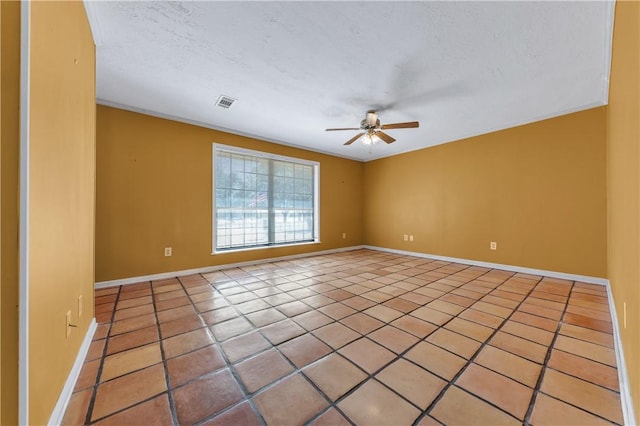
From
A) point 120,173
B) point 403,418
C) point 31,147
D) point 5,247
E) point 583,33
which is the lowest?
point 403,418

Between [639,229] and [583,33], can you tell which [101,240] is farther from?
A: [583,33]

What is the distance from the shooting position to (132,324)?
2105mm

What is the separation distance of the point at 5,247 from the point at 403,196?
18.3 feet

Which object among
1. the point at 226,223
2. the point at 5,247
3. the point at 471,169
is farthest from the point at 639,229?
the point at 226,223

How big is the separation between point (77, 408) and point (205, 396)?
61 centimetres

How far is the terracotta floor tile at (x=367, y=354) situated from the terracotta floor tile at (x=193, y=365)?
0.85 meters

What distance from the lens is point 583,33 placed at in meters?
1.92

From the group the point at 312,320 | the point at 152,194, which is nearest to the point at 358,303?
the point at 312,320

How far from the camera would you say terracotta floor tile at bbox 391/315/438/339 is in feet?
6.40

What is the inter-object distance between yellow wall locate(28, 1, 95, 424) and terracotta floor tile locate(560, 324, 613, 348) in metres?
3.27

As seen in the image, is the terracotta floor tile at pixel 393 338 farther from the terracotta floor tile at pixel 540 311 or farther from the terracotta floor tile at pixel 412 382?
the terracotta floor tile at pixel 540 311

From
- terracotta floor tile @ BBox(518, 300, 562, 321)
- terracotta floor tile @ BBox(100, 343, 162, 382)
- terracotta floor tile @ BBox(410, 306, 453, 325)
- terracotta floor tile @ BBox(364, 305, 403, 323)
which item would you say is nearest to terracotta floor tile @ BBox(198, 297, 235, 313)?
terracotta floor tile @ BBox(100, 343, 162, 382)

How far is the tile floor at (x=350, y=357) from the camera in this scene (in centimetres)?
121

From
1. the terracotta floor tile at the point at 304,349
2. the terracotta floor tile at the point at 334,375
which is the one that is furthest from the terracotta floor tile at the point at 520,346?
the terracotta floor tile at the point at 304,349
